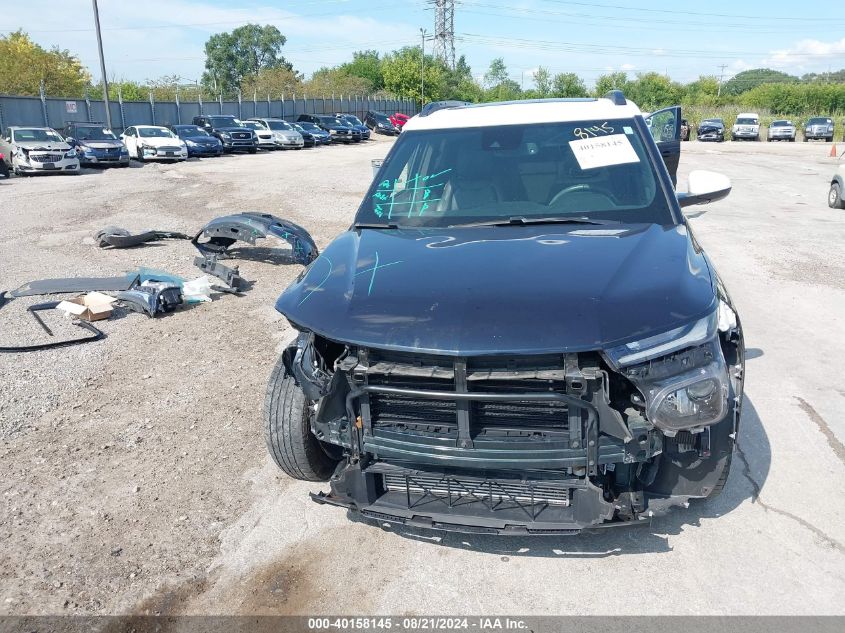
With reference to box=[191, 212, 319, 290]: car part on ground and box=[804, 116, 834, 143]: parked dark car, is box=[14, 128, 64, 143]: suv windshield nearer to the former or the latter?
box=[191, 212, 319, 290]: car part on ground

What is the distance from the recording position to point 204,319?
275 inches

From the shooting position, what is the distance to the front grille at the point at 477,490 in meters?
2.82

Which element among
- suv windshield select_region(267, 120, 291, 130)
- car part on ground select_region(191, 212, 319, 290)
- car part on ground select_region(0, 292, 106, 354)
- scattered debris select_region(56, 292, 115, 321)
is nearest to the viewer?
car part on ground select_region(0, 292, 106, 354)

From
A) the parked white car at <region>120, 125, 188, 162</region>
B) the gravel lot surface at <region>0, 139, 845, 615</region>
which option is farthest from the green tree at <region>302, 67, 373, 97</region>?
the gravel lot surface at <region>0, 139, 845, 615</region>

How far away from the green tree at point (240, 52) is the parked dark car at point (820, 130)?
90544 mm

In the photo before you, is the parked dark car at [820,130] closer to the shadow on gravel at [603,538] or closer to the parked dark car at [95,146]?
the parked dark car at [95,146]

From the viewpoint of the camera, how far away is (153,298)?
23.0 feet

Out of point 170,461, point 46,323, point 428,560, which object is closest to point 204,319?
point 46,323

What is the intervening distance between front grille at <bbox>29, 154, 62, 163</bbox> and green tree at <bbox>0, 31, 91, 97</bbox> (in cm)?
2445

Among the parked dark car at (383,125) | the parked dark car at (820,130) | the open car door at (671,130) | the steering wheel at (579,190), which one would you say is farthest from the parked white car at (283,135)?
the steering wheel at (579,190)

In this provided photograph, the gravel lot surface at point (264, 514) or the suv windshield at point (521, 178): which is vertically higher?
the suv windshield at point (521, 178)

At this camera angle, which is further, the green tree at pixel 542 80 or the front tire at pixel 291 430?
the green tree at pixel 542 80

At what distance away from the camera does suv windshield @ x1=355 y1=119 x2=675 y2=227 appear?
3.96 m

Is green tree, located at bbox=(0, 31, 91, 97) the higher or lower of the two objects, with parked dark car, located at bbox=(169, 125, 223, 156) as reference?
higher
